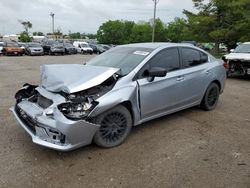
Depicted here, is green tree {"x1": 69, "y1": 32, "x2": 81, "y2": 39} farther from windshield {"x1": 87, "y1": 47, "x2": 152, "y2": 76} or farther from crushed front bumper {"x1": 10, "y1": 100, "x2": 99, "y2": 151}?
crushed front bumper {"x1": 10, "y1": 100, "x2": 99, "y2": 151}

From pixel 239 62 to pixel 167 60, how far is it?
699 centimetres

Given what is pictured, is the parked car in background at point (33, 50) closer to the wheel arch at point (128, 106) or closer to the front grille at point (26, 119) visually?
the front grille at point (26, 119)

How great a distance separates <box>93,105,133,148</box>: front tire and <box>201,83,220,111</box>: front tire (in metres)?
2.38

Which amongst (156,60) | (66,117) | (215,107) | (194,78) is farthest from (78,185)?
(215,107)

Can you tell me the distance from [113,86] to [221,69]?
3.29 m

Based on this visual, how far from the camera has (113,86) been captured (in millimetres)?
4109

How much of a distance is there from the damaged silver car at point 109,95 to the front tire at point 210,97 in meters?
0.40

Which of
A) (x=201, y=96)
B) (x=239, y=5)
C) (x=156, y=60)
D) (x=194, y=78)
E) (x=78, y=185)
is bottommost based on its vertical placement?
(x=78, y=185)

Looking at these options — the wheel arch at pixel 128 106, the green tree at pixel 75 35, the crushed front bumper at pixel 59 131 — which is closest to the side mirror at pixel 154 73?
the wheel arch at pixel 128 106

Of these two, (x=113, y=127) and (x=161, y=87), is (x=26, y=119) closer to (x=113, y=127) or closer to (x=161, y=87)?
(x=113, y=127)

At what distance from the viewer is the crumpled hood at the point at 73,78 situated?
153 inches

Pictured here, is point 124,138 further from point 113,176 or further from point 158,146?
point 113,176

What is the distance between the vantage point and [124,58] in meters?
4.95

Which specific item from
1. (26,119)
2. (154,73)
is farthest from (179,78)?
(26,119)
